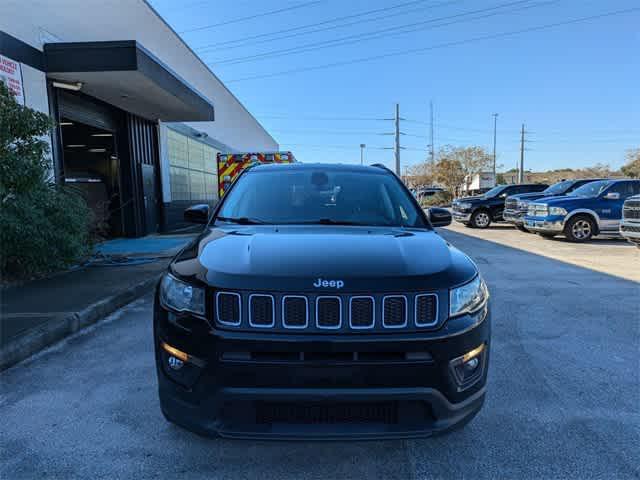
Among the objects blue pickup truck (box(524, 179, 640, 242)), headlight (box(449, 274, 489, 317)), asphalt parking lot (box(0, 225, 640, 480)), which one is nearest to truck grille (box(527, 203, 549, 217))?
blue pickup truck (box(524, 179, 640, 242))

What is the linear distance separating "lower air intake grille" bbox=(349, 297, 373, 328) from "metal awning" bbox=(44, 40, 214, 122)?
801cm

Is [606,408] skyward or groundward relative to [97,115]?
groundward

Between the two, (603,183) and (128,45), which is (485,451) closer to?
(128,45)

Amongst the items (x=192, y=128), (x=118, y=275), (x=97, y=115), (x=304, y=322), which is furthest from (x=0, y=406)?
(x=192, y=128)

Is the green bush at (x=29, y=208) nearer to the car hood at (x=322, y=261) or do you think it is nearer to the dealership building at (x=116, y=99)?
the dealership building at (x=116, y=99)

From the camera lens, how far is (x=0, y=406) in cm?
284

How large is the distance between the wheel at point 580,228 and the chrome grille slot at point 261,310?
12097 millimetres

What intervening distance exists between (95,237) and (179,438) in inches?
260

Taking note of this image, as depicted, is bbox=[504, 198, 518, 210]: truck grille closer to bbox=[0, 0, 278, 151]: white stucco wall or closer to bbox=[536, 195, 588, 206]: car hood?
bbox=[536, 195, 588, 206]: car hood

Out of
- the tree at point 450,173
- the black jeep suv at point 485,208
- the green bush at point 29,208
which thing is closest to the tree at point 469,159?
the tree at point 450,173

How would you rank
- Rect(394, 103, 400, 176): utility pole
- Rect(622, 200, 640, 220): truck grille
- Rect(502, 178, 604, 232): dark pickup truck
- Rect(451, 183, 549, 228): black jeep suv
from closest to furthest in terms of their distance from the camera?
Rect(622, 200, 640, 220): truck grille
Rect(502, 178, 604, 232): dark pickup truck
Rect(451, 183, 549, 228): black jeep suv
Rect(394, 103, 400, 176): utility pole

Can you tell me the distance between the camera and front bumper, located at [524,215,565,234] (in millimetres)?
11680

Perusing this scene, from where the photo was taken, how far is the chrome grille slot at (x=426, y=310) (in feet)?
6.34

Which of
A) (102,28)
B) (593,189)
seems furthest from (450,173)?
(102,28)
